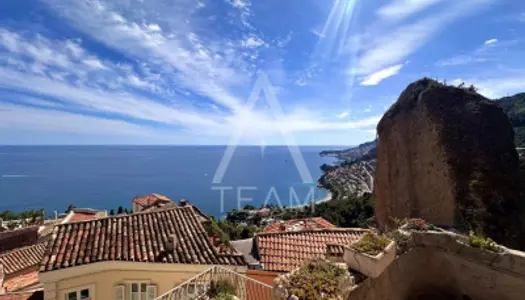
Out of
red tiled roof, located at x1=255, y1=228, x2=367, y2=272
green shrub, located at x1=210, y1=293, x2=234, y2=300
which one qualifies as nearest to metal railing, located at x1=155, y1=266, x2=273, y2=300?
green shrub, located at x1=210, y1=293, x2=234, y2=300

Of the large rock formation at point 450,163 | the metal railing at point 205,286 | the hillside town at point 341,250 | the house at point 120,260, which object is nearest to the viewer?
the hillside town at point 341,250

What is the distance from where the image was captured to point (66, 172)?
14575 centimetres

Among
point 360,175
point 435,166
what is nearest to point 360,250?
point 435,166

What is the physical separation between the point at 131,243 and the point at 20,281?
10088 millimetres

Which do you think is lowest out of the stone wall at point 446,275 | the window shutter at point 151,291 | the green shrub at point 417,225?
the window shutter at point 151,291

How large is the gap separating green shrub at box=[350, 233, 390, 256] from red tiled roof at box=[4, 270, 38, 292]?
616 inches

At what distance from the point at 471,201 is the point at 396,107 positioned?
8744 mm

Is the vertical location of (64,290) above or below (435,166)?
below

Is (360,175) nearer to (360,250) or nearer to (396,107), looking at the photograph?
(396,107)

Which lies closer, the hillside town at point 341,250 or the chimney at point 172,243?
the hillside town at point 341,250

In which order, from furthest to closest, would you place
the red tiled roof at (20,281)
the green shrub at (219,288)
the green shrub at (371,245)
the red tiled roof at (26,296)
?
the red tiled roof at (20,281)
the red tiled roof at (26,296)
the green shrub at (219,288)
the green shrub at (371,245)

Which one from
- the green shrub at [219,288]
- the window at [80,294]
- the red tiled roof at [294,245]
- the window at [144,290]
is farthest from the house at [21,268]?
the green shrub at [219,288]

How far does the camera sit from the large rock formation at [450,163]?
13.7m

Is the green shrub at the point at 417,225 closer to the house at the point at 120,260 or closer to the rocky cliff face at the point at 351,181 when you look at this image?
the house at the point at 120,260
